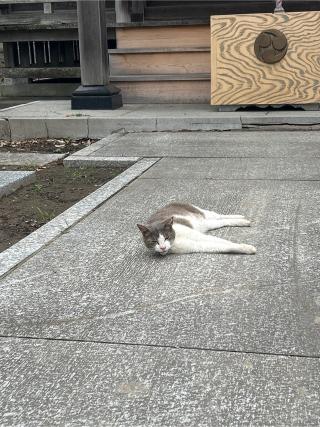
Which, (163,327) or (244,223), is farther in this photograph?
(244,223)

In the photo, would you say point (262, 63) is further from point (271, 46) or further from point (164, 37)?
point (164, 37)

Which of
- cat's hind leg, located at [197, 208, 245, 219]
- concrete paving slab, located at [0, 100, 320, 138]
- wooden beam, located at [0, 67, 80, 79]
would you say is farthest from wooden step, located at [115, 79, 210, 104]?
cat's hind leg, located at [197, 208, 245, 219]

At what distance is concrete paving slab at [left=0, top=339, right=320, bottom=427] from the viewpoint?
204cm

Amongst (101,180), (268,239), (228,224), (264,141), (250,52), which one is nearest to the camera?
(268,239)

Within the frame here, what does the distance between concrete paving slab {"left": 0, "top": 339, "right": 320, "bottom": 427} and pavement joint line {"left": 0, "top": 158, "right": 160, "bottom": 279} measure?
3.54 ft

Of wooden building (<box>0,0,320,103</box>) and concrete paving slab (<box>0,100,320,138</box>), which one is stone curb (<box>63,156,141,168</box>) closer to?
concrete paving slab (<box>0,100,320,138</box>)

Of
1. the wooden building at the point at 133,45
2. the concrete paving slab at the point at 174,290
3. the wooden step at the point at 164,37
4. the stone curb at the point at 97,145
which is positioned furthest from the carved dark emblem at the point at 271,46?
the concrete paving slab at the point at 174,290

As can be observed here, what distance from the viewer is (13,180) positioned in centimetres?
536

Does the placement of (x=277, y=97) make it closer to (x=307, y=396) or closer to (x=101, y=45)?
(x=101, y=45)

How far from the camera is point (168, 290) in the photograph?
306 centimetres

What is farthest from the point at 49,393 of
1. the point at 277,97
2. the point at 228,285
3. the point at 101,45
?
the point at 101,45

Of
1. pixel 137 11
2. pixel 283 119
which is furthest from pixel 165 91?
pixel 283 119

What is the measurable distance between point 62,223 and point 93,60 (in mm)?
4879

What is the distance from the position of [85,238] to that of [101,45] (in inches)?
208
